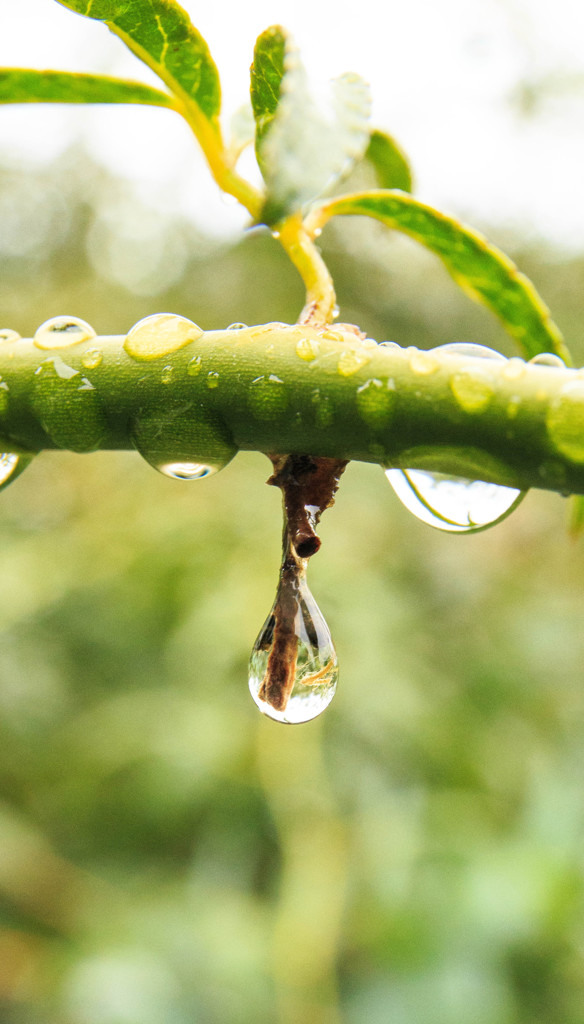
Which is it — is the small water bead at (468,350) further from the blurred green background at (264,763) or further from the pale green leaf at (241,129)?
the blurred green background at (264,763)

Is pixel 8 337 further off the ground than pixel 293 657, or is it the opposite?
pixel 8 337

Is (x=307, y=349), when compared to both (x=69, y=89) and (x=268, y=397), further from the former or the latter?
(x=69, y=89)

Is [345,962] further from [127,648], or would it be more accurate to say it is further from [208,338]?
[208,338]

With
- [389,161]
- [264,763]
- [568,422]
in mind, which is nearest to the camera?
[568,422]

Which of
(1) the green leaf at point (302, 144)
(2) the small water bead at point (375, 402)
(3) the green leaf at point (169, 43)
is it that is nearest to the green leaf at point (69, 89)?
(3) the green leaf at point (169, 43)

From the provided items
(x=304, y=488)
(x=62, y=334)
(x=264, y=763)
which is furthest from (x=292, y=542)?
(x=264, y=763)

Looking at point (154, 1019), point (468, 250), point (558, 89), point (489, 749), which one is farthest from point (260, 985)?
point (558, 89)
